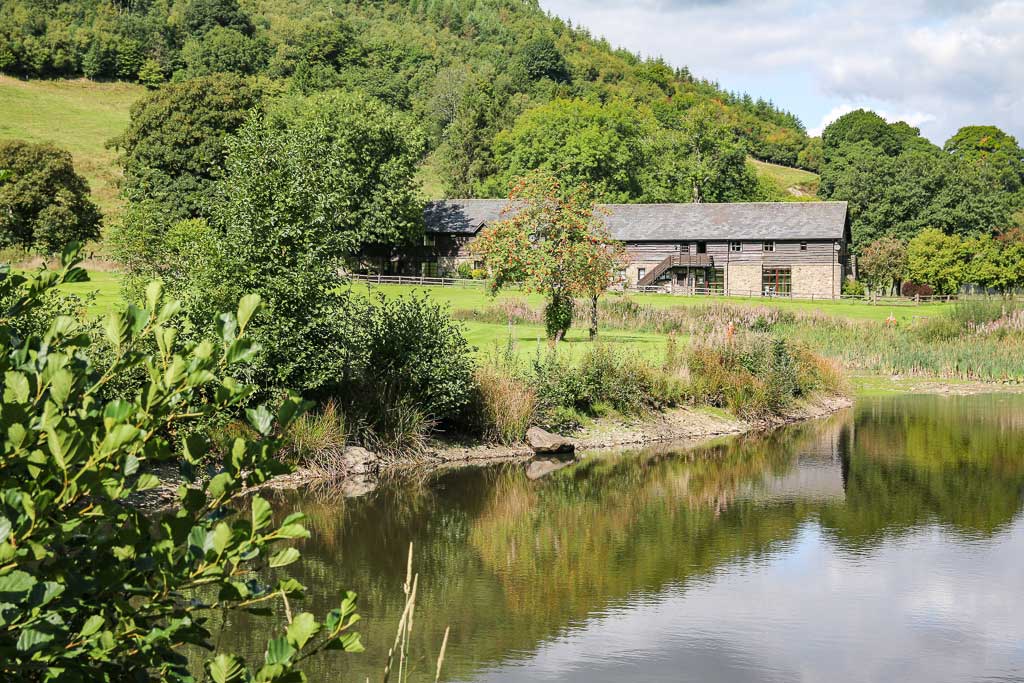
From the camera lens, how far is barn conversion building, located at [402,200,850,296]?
7281 cm

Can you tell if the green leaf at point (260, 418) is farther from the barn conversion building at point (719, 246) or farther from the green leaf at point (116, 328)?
the barn conversion building at point (719, 246)

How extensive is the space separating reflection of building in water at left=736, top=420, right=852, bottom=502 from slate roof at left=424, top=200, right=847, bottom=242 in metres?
46.9

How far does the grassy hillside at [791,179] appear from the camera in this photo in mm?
129375

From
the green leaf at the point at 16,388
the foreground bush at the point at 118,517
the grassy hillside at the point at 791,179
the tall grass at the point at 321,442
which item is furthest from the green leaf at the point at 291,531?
the grassy hillside at the point at 791,179

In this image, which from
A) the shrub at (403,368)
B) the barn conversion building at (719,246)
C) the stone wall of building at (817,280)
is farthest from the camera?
the barn conversion building at (719,246)

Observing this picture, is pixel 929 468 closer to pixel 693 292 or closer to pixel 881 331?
pixel 881 331

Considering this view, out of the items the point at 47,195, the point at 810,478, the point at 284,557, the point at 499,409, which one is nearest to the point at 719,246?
the point at 47,195

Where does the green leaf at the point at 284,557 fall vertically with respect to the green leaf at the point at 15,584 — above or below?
below

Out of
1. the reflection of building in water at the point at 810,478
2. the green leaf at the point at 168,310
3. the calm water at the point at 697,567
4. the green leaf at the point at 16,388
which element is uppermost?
the green leaf at the point at 168,310

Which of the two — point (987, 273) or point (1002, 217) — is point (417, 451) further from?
point (1002, 217)

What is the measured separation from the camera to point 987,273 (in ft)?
235

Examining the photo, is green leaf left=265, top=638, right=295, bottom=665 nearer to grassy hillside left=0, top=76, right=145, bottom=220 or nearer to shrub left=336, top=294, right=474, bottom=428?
shrub left=336, top=294, right=474, bottom=428

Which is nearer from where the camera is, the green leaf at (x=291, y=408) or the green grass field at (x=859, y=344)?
the green leaf at (x=291, y=408)

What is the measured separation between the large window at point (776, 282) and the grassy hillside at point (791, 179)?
167 ft
